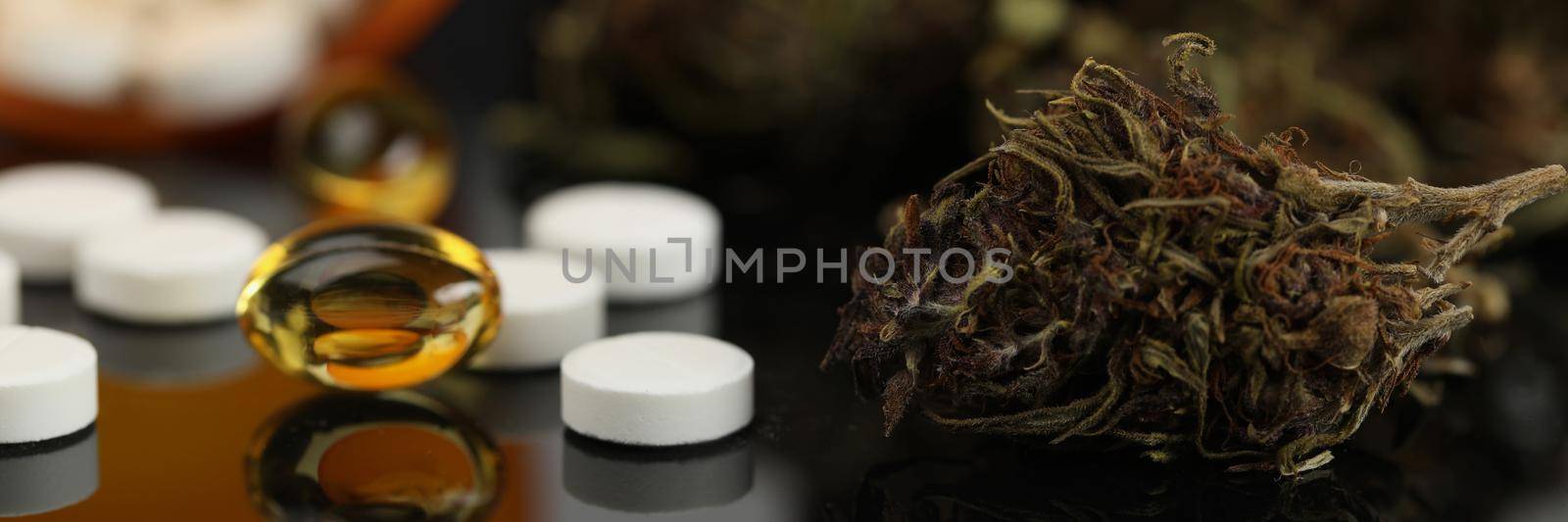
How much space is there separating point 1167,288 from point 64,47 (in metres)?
0.99

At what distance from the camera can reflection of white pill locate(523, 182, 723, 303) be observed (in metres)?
1.16

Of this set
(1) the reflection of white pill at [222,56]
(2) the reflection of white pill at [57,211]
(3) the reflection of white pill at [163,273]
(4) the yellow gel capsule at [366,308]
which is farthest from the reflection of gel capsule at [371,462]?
(1) the reflection of white pill at [222,56]

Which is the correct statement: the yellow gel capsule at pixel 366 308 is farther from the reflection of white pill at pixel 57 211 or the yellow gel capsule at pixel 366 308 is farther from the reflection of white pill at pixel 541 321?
the reflection of white pill at pixel 57 211

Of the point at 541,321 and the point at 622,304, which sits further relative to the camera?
the point at 622,304

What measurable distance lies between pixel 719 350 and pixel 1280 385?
1.01ft

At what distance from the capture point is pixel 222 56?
1428 mm

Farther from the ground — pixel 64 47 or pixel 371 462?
pixel 64 47

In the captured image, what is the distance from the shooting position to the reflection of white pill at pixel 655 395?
34.6 inches

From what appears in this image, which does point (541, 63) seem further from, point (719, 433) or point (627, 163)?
point (719, 433)

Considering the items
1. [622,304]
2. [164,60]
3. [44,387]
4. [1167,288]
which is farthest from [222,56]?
[1167,288]

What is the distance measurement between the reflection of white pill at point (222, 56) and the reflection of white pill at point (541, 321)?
1.68 feet

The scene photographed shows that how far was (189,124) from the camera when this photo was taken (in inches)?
59.6

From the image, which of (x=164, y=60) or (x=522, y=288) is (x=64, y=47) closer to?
(x=164, y=60)

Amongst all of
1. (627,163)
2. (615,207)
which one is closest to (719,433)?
(615,207)
